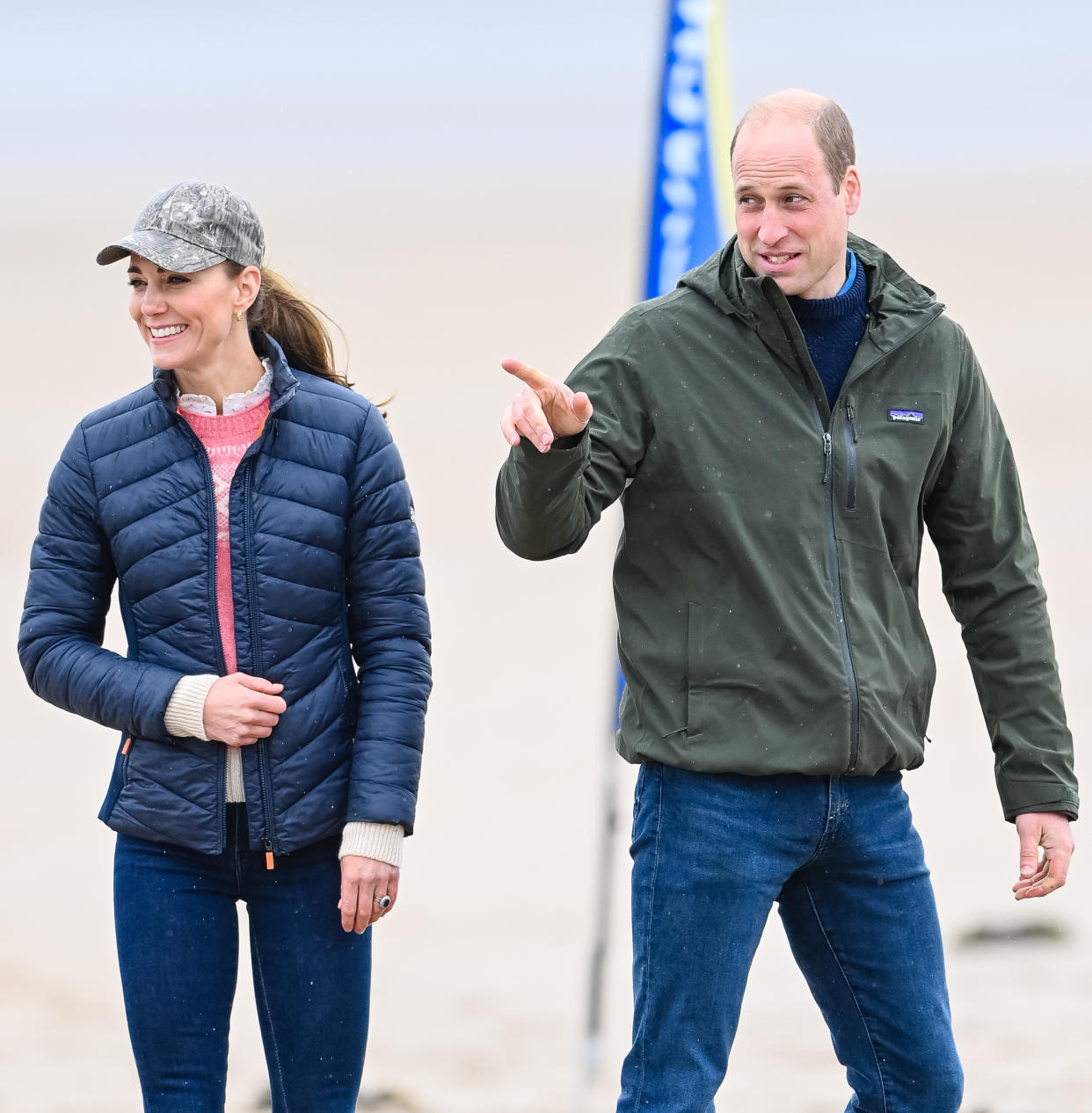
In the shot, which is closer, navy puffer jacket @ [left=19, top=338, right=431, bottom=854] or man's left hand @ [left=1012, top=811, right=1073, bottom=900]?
navy puffer jacket @ [left=19, top=338, right=431, bottom=854]

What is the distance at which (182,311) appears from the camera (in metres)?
2.99

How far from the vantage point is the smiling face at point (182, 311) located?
2.99m

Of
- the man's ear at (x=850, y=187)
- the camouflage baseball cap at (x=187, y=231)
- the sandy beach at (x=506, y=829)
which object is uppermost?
the man's ear at (x=850, y=187)

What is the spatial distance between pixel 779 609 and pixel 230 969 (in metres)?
1.11

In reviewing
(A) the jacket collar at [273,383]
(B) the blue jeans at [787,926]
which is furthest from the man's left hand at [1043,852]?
(A) the jacket collar at [273,383]

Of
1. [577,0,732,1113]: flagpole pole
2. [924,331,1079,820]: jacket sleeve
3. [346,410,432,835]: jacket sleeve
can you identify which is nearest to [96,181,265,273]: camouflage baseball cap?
[346,410,432,835]: jacket sleeve

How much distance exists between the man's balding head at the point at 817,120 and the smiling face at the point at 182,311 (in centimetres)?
90

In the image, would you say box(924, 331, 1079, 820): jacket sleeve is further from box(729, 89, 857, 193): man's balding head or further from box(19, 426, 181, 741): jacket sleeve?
box(19, 426, 181, 741): jacket sleeve

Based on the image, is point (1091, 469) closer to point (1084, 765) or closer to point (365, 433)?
point (1084, 765)

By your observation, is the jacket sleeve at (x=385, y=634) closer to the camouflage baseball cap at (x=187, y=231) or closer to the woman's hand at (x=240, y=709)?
the woman's hand at (x=240, y=709)

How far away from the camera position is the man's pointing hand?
2619mm

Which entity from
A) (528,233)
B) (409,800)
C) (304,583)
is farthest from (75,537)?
(528,233)

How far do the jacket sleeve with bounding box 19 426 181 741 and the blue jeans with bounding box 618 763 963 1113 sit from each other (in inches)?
34.1

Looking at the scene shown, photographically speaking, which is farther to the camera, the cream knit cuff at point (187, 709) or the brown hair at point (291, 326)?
the brown hair at point (291, 326)
